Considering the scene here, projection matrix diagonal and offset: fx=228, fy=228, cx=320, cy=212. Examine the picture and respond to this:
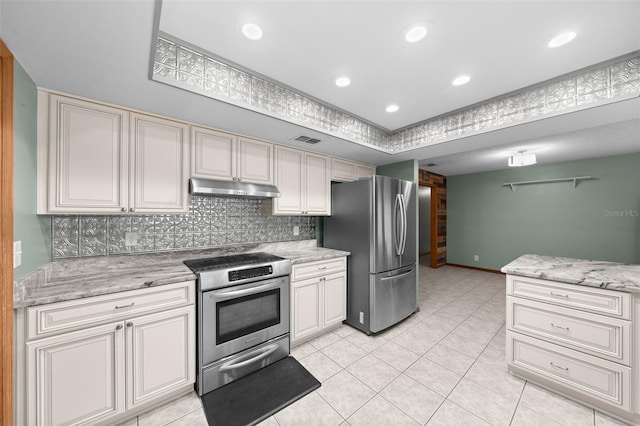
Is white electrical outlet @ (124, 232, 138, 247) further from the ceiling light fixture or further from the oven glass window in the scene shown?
the ceiling light fixture

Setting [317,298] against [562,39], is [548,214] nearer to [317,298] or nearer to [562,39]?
[562,39]

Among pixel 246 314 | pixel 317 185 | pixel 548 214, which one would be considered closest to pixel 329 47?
pixel 317 185

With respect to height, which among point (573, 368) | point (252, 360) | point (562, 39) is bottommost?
point (252, 360)

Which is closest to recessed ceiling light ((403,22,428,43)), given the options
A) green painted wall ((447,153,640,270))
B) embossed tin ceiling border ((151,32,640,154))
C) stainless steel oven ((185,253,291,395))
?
embossed tin ceiling border ((151,32,640,154))

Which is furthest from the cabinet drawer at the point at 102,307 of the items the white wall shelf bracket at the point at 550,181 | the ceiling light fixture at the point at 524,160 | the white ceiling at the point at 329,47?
the white wall shelf bracket at the point at 550,181

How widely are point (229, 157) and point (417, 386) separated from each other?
8.71 ft

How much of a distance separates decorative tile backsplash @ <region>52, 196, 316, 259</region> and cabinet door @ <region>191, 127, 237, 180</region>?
1.14 feet

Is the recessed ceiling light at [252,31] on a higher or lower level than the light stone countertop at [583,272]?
higher

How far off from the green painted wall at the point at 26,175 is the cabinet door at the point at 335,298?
7.45 feet

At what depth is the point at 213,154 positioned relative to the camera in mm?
2234

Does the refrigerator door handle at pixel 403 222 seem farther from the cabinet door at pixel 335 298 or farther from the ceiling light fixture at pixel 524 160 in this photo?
the ceiling light fixture at pixel 524 160

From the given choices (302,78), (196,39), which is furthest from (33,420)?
(302,78)

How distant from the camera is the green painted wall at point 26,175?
1.28m

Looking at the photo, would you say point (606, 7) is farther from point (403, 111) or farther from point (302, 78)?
point (302, 78)
